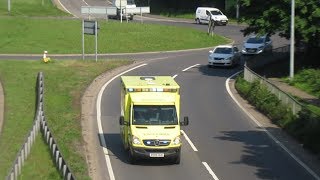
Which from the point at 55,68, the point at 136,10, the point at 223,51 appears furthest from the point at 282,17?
the point at 136,10

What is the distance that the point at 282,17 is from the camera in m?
43.0

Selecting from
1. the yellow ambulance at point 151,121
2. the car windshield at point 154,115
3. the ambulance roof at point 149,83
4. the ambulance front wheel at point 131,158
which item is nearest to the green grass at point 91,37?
the ambulance roof at point 149,83

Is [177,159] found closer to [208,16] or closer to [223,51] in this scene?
[223,51]

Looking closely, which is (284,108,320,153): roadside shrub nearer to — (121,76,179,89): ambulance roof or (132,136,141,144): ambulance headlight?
(121,76,179,89): ambulance roof

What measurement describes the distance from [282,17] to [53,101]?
15627 mm

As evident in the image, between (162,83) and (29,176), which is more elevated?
(162,83)

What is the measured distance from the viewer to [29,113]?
33906mm

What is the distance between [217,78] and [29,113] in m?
15.4

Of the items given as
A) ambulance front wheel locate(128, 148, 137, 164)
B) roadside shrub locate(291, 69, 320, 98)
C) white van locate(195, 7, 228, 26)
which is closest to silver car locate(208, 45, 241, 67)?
roadside shrub locate(291, 69, 320, 98)

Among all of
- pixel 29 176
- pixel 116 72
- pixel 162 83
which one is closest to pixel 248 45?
pixel 116 72

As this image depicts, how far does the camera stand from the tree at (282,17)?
42.2m

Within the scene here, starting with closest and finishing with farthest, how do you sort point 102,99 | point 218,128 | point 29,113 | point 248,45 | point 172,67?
point 218,128, point 29,113, point 102,99, point 172,67, point 248,45

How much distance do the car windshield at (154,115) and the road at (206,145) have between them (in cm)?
143

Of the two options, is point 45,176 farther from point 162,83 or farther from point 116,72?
point 116,72
